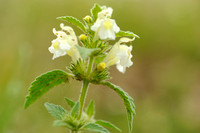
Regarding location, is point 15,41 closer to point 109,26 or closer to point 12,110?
point 12,110

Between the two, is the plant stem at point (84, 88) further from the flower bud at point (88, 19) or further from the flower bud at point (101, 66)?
the flower bud at point (88, 19)

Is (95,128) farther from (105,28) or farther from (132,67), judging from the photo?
(132,67)

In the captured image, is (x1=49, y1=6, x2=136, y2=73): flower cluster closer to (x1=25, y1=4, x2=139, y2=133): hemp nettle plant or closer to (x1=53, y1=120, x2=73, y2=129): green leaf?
(x1=25, y1=4, x2=139, y2=133): hemp nettle plant

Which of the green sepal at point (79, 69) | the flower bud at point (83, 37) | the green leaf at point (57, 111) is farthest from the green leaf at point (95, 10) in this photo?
the green leaf at point (57, 111)

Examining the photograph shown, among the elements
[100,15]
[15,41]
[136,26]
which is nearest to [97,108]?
[15,41]

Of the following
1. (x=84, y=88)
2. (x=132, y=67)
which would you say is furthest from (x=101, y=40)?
(x=132, y=67)
